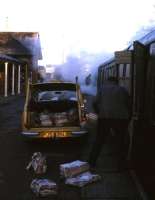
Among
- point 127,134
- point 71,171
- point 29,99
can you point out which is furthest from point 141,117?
point 29,99

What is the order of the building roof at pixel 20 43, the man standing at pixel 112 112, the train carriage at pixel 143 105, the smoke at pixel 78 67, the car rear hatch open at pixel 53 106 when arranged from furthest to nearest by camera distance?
the building roof at pixel 20 43 < the smoke at pixel 78 67 < the car rear hatch open at pixel 53 106 < the man standing at pixel 112 112 < the train carriage at pixel 143 105

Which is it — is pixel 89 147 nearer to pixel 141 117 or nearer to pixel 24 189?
pixel 141 117

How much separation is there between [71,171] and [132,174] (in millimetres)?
993

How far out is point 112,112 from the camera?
30.5 ft

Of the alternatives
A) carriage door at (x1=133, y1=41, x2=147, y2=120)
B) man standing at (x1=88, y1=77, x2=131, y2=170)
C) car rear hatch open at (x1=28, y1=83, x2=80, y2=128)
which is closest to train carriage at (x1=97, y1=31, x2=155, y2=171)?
carriage door at (x1=133, y1=41, x2=147, y2=120)

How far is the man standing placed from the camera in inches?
365

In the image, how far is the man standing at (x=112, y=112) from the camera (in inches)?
365

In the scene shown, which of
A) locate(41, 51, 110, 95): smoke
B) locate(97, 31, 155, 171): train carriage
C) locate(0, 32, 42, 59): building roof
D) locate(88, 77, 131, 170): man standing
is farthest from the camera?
locate(0, 32, 42, 59): building roof

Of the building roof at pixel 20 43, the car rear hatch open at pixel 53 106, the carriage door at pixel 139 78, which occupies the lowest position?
the car rear hatch open at pixel 53 106

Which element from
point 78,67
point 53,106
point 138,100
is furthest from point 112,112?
point 78,67

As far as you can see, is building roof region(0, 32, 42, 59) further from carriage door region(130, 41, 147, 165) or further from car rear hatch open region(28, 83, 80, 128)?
carriage door region(130, 41, 147, 165)

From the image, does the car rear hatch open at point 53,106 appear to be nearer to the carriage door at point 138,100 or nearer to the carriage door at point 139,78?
the carriage door at point 138,100

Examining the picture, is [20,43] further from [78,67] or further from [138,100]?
[138,100]

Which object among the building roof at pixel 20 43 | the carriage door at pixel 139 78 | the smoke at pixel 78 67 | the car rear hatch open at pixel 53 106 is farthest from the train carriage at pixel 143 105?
the building roof at pixel 20 43
